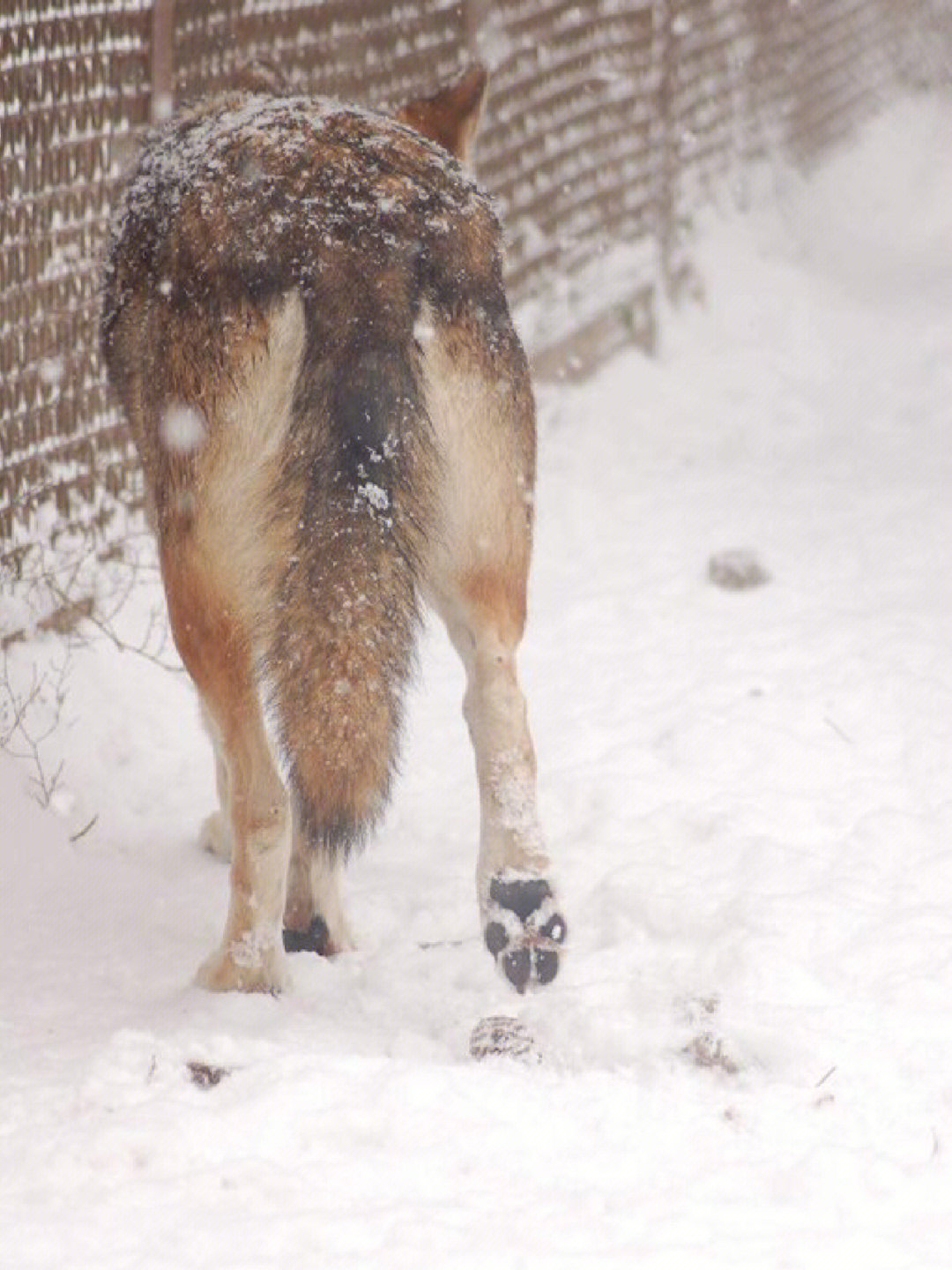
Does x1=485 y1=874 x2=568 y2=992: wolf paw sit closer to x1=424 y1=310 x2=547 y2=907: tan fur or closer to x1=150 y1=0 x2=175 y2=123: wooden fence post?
x1=424 y1=310 x2=547 y2=907: tan fur

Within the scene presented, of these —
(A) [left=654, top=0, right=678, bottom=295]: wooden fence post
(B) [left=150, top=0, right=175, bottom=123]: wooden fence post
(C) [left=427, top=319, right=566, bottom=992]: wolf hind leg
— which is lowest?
(A) [left=654, top=0, right=678, bottom=295]: wooden fence post

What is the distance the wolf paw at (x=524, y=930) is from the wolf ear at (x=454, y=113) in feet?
6.68

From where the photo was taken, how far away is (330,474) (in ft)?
11.9

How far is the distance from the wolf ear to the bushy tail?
4.55 feet

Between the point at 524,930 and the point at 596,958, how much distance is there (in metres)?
0.43

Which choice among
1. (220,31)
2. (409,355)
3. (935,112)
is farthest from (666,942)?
(935,112)

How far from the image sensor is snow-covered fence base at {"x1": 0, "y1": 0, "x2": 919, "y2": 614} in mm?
5656

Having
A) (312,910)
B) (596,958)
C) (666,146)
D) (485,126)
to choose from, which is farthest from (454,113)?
(666,146)

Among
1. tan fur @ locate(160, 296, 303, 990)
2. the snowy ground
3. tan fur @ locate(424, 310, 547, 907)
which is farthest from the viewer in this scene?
tan fur @ locate(424, 310, 547, 907)

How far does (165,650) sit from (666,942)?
2.24 m

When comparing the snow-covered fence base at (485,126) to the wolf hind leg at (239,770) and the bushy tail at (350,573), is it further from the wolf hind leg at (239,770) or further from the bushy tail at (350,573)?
the bushy tail at (350,573)

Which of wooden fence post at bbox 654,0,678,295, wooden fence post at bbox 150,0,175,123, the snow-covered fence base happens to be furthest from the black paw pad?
wooden fence post at bbox 654,0,678,295

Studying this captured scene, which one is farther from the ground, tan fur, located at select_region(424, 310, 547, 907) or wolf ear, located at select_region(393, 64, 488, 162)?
wolf ear, located at select_region(393, 64, 488, 162)

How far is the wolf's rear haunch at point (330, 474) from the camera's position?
361cm
